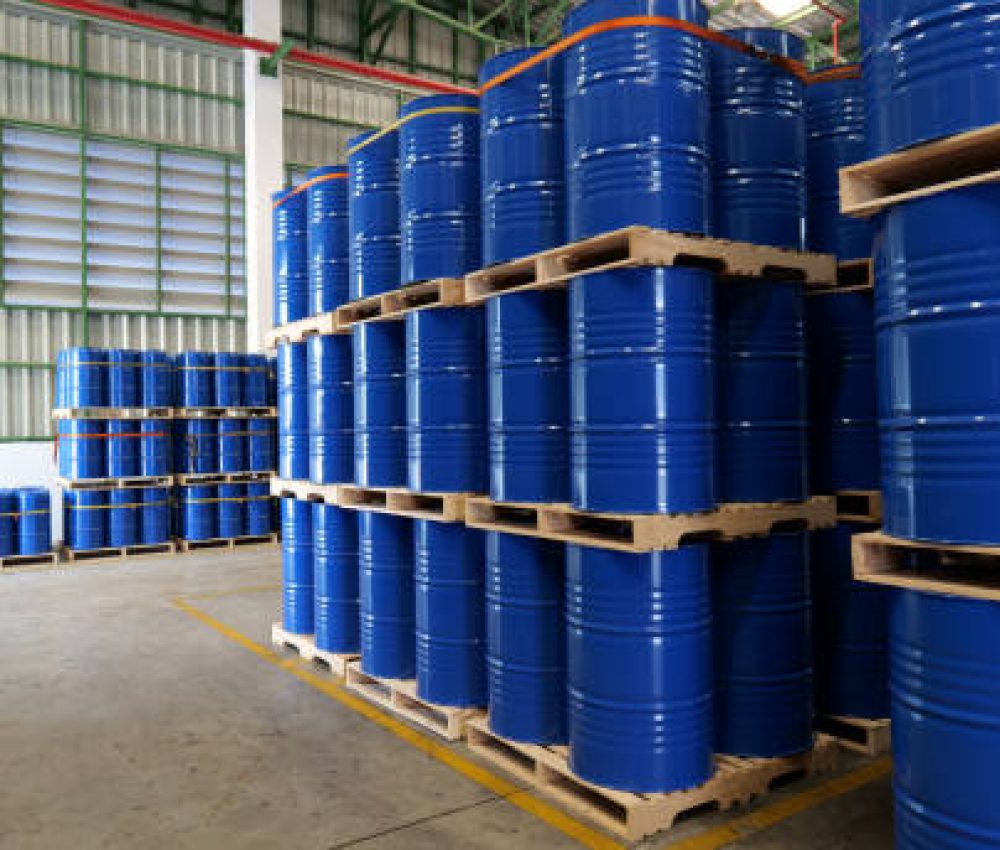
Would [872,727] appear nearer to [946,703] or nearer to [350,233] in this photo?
[946,703]

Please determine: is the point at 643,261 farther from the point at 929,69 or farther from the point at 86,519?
the point at 86,519

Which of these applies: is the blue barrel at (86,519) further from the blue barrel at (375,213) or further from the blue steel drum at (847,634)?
the blue steel drum at (847,634)

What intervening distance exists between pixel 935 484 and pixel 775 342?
1.50 meters

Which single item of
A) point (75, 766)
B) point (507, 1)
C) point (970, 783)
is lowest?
point (75, 766)

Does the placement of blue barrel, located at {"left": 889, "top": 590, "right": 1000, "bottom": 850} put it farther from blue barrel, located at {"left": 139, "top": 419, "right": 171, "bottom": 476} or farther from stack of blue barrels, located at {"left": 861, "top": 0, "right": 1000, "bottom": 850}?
blue barrel, located at {"left": 139, "top": 419, "right": 171, "bottom": 476}

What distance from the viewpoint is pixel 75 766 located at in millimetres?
4176

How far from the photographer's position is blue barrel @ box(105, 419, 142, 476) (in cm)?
1077

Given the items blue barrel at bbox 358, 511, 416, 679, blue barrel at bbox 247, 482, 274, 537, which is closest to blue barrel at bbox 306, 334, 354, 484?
blue barrel at bbox 358, 511, 416, 679

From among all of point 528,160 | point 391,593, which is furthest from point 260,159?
point 528,160

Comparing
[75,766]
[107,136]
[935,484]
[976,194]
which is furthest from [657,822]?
[107,136]

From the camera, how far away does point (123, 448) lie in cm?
1082

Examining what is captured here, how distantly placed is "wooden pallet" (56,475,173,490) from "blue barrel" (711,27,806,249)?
906cm

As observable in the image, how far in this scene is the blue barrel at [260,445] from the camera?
11656 millimetres

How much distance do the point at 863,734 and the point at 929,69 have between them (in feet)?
9.89
